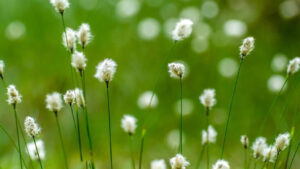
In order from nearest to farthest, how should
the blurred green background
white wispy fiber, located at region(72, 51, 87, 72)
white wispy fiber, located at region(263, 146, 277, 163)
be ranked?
white wispy fiber, located at region(72, 51, 87, 72)
white wispy fiber, located at region(263, 146, 277, 163)
the blurred green background

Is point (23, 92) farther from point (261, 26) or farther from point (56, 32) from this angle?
point (261, 26)

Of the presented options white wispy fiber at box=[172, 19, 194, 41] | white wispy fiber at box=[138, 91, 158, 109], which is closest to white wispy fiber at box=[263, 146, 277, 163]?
white wispy fiber at box=[172, 19, 194, 41]

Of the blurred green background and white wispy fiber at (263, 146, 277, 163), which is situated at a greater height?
the blurred green background

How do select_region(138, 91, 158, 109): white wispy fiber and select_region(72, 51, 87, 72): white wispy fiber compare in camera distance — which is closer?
select_region(72, 51, 87, 72): white wispy fiber

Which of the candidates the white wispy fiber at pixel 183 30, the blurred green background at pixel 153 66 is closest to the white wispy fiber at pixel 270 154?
the white wispy fiber at pixel 183 30

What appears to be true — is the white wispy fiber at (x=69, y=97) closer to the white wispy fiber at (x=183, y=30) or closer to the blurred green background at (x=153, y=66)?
the white wispy fiber at (x=183, y=30)

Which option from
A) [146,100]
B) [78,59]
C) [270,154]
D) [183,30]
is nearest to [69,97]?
[78,59]

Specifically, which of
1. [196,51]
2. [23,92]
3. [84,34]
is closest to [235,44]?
[196,51]

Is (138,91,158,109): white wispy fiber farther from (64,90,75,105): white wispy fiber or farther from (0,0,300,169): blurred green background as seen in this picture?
(64,90,75,105): white wispy fiber
